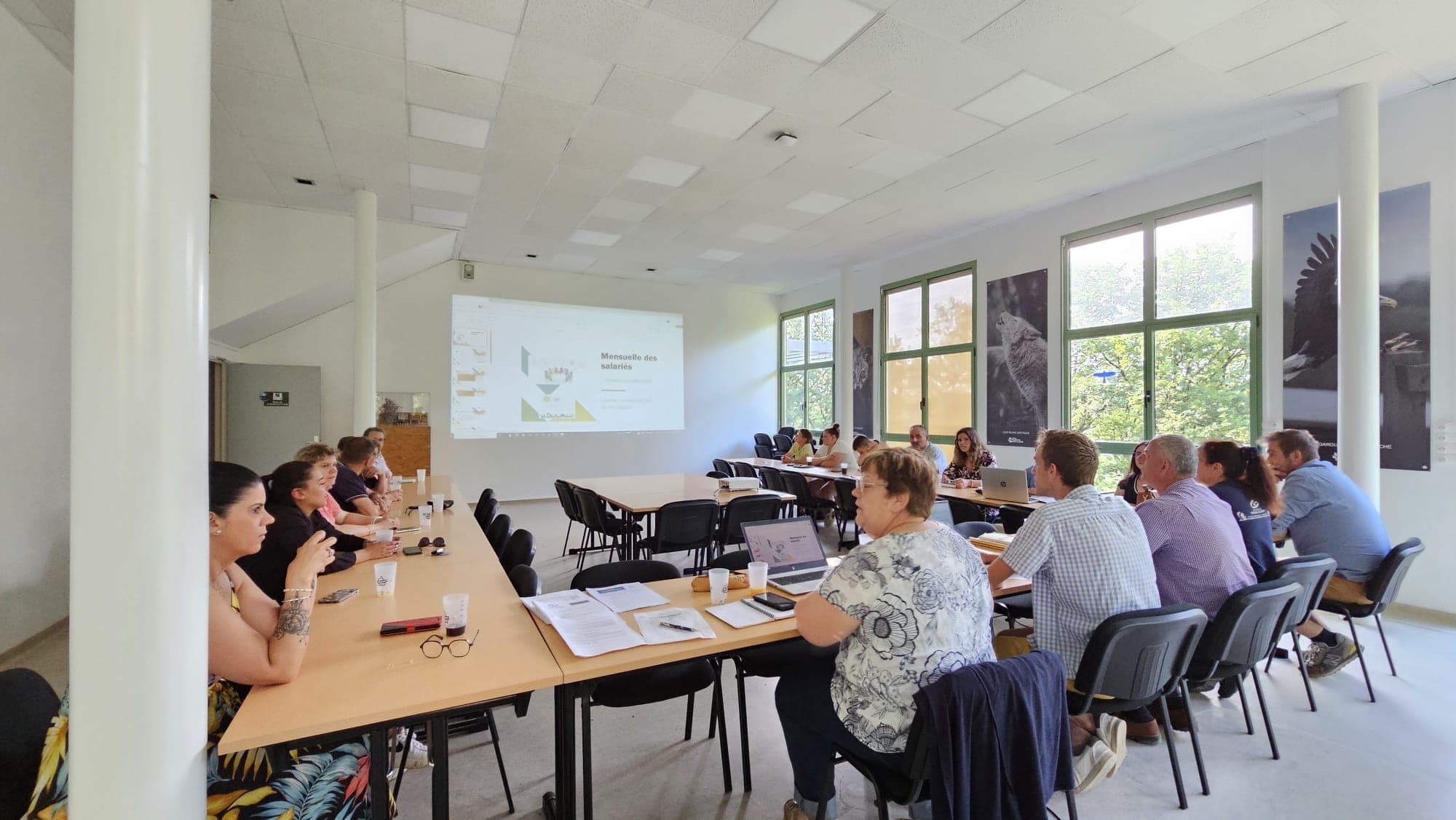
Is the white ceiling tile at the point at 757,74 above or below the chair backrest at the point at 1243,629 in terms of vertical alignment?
above

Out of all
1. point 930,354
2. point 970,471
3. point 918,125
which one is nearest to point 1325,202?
point 918,125

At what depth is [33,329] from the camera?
3.62 m

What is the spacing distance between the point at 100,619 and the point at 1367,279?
20.2 feet

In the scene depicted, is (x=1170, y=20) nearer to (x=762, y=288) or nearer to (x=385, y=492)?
(x=385, y=492)

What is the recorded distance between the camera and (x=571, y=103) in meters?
4.34

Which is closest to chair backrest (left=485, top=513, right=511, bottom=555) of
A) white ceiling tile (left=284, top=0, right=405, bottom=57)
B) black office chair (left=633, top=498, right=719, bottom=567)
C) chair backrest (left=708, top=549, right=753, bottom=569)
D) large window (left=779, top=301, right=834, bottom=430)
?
black office chair (left=633, top=498, right=719, bottom=567)

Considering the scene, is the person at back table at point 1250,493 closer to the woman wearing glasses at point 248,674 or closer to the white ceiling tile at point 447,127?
the woman wearing glasses at point 248,674

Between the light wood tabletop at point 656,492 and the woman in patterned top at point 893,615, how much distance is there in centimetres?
297

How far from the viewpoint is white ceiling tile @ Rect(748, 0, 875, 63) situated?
3.30m

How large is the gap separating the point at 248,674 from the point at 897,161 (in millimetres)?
5430

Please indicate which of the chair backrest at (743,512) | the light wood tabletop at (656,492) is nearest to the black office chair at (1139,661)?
the chair backrest at (743,512)

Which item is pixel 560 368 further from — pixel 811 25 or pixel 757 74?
pixel 811 25

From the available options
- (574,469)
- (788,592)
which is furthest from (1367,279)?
(574,469)

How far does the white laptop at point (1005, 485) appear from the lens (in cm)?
474
